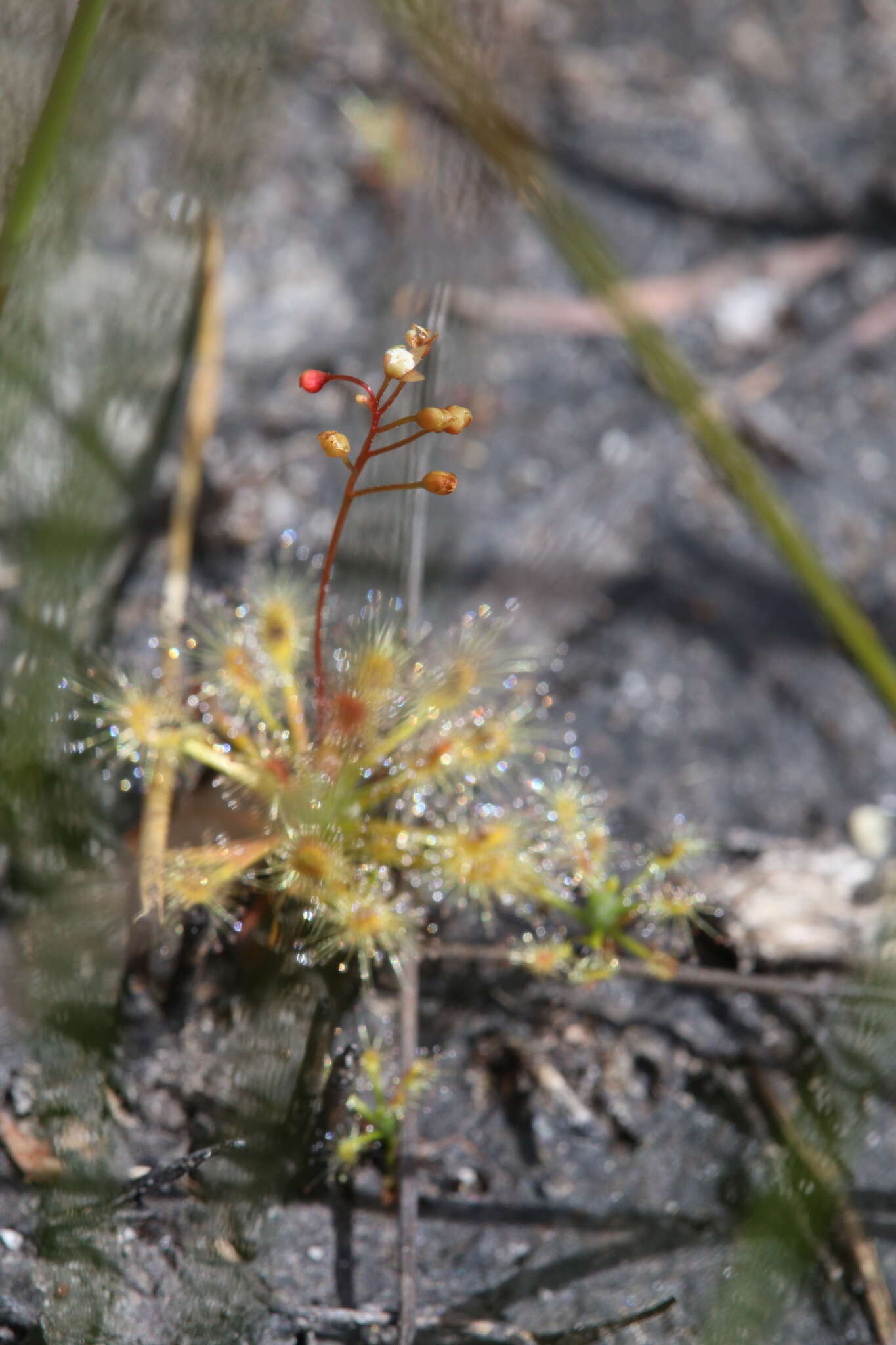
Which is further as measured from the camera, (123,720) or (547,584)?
(547,584)

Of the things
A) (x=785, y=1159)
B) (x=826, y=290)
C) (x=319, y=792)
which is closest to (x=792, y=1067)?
(x=785, y=1159)

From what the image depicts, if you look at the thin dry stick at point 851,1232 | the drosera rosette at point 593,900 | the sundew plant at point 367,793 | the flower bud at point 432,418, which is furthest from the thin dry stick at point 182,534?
the thin dry stick at point 851,1232

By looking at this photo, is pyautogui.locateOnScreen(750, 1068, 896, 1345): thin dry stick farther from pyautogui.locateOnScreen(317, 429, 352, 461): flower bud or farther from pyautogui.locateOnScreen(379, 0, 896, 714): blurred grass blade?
pyautogui.locateOnScreen(317, 429, 352, 461): flower bud

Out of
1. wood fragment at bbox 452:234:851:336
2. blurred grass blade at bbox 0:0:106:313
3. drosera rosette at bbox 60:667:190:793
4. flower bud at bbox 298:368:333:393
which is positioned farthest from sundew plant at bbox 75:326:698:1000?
wood fragment at bbox 452:234:851:336

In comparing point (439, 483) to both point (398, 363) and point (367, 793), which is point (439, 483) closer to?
point (398, 363)

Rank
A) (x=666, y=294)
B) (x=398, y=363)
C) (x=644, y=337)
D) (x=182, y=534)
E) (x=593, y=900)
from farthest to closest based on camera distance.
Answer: (x=666, y=294)
(x=182, y=534)
(x=593, y=900)
(x=644, y=337)
(x=398, y=363)

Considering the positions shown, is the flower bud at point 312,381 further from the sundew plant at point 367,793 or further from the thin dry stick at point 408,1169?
the thin dry stick at point 408,1169

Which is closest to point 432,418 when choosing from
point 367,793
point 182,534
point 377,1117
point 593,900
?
point 367,793
